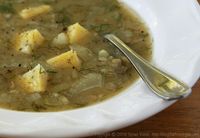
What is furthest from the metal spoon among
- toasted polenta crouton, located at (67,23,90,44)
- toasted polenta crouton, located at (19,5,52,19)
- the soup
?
toasted polenta crouton, located at (19,5,52,19)

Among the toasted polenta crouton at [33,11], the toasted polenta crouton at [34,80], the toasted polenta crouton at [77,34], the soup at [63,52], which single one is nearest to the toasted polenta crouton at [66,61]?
the soup at [63,52]

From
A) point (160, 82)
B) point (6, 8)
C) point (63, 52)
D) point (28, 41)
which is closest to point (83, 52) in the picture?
point (63, 52)

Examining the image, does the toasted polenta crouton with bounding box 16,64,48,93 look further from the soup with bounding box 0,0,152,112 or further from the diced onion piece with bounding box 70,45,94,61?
the diced onion piece with bounding box 70,45,94,61

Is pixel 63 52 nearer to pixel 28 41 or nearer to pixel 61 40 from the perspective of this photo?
pixel 61 40

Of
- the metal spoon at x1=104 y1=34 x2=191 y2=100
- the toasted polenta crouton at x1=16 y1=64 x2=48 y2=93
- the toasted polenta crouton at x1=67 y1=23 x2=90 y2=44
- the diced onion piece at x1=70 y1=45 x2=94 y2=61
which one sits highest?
the metal spoon at x1=104 y1=34 x2=191 y2=100

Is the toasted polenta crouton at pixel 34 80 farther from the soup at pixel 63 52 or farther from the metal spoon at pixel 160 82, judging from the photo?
the metal spoon at pixel 160 82

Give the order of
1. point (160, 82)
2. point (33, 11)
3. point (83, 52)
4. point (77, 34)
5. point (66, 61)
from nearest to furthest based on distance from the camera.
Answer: point (160, 82), point (66, 61), point (83, 52), point (77, 34), point (33, 11)
